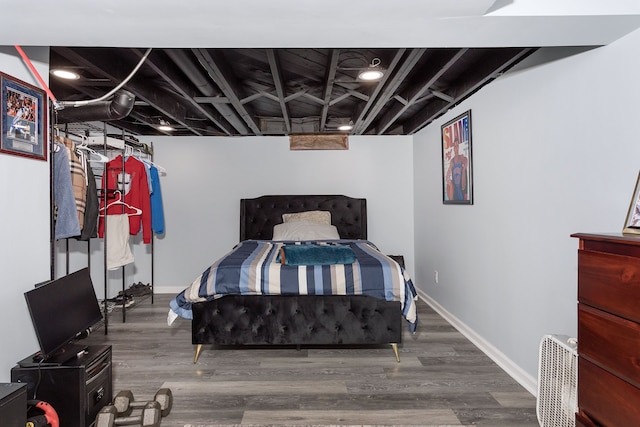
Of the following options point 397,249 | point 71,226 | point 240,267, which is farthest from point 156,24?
point 397,249

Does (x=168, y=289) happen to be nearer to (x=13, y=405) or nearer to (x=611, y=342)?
(x=13, y=405)

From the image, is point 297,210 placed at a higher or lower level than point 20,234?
higher

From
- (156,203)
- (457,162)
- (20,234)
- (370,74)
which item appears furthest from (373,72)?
(156,203)

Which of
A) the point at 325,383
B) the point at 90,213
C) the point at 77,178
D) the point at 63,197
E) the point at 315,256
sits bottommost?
the point at 325,383

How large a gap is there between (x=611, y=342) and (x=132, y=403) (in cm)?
240

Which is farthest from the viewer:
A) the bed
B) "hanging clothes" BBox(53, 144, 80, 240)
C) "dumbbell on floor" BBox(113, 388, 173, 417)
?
the bed

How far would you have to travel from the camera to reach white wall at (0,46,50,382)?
1882mm

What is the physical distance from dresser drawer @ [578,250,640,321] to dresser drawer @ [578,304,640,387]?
0.03 meters

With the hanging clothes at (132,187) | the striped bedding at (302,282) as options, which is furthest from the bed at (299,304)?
the hanging clothes at (132,187)

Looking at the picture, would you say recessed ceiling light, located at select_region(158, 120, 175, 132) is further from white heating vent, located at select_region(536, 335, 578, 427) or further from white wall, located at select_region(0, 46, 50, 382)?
white heating vent, located at select_region(536, 335, 578, 427)

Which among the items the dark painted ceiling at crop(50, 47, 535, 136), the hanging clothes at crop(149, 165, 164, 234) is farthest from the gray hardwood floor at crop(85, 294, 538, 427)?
the dark painted ceiling at crop(50, 47, 535, 136)

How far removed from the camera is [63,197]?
2.37 meters

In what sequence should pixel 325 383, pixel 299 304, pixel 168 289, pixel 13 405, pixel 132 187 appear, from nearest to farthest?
pixel 13 405 < pixel 325 383 < pixel 299 304 < pixel 132 187 < pixel 168 289

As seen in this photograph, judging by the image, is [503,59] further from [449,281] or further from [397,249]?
[397,249]
